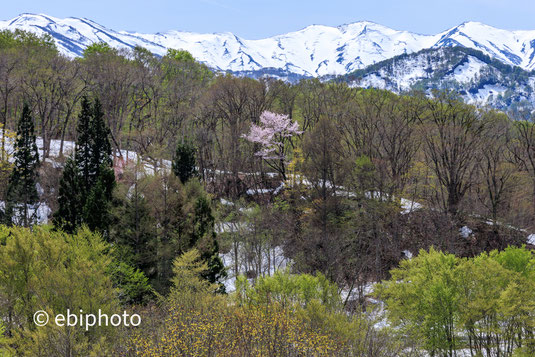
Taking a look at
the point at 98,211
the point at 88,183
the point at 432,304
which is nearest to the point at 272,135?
the point at 88,183

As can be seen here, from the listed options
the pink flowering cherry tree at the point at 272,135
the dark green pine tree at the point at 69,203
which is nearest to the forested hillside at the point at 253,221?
the dark green pine tree at the point at 69,203

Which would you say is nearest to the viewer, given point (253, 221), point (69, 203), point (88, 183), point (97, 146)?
point (69, 203)

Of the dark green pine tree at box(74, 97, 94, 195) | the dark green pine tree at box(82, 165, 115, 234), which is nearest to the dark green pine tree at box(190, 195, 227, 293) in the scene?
the dark green pine tree at box(82, 165, 115, 234)

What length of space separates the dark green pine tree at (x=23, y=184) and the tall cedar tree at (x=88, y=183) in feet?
16.7

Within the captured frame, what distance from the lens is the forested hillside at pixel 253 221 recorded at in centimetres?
1970

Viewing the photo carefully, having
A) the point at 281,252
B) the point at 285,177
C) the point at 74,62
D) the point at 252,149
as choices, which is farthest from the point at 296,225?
the point at 74,62

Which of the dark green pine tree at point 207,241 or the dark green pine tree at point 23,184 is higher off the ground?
the dark green pine tree at point 23,184

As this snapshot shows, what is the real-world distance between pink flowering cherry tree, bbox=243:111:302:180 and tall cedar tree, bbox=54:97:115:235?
16.6 meters

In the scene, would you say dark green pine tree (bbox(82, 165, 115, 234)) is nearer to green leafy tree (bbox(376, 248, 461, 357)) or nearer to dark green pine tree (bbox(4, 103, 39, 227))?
dark green pine tree (bbox(4, 103, 39, 227))

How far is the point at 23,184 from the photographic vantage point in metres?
36.3

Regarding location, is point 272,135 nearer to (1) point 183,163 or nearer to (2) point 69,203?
(1) point 183,163

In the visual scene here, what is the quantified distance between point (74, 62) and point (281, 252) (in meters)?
32.0

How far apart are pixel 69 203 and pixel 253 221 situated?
50.2 feet

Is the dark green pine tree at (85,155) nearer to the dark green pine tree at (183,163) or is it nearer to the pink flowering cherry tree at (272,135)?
the dark green pine tree at (183,163)
